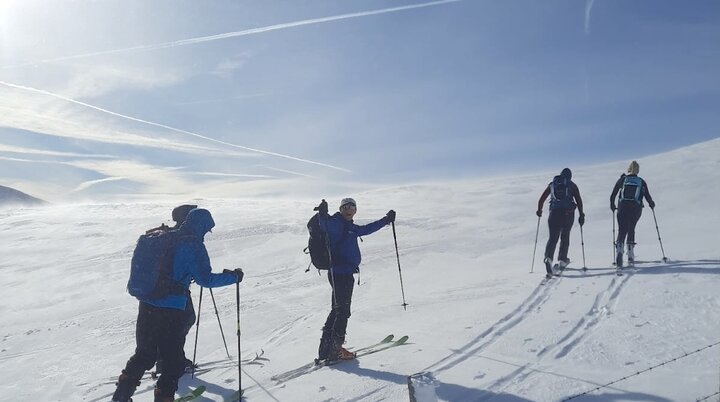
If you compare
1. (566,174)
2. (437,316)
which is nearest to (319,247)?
(437,316)

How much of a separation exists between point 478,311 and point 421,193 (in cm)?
2563

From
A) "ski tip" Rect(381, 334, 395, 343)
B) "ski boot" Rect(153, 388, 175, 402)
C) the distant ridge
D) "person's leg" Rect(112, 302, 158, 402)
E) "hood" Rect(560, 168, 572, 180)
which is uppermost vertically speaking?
the distant ridge

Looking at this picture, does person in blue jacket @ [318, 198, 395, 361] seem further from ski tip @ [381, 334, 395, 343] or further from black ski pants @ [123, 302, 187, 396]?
black ski pants @ [123, 302, 187, 396]

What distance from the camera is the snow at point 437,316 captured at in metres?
4.96

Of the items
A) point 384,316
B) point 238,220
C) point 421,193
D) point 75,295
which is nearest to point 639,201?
point 384,316

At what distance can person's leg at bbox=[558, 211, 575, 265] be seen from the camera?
9836mm

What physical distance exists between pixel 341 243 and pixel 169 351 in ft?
7.50

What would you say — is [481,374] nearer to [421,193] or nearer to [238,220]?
[238,220]

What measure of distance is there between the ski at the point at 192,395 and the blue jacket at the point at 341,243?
6.46 feet

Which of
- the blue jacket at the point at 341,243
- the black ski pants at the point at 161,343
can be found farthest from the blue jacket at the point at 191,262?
the blue jacket at the point at 341,243

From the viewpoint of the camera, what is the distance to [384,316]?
8.52 m

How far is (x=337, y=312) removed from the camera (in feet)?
20.4

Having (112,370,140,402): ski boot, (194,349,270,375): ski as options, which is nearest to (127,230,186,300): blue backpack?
(112,370,140,402): ski boot

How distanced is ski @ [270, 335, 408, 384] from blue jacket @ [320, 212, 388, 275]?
1.13 metres
